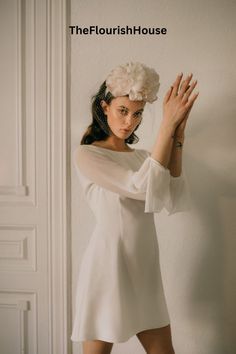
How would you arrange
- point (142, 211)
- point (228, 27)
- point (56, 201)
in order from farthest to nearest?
point (56, 201) < point (228, 27) < point (142, 211)

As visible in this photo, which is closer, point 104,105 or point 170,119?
point 170,119

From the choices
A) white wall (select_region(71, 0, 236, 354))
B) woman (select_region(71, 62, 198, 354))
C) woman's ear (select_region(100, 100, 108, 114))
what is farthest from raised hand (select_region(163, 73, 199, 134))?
white wall (select_region(71, 0, 236, 354))

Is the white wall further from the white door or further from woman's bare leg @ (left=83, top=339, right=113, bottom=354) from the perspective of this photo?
woman's bare leg @ (left=83, top=339, right=113, bottom=354)

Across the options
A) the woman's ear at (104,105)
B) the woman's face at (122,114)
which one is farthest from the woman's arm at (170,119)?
the woman's ear at (104,105)

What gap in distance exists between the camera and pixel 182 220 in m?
1.70

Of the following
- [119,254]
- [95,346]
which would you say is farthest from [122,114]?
[95,346]

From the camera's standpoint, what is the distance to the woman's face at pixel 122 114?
126 cm

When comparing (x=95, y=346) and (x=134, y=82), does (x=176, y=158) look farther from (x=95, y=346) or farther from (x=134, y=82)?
(x=95, y=346)

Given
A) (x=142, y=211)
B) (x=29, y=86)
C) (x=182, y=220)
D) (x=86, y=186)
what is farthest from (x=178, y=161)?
(x=29, y=86)

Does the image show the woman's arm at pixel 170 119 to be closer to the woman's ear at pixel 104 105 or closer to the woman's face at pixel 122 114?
the woman's face at pixel 122 114

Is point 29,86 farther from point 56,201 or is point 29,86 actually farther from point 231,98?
point 231,98

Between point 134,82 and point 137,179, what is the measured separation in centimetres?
33

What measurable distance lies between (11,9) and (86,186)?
1054 mm

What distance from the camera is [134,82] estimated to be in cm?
121
